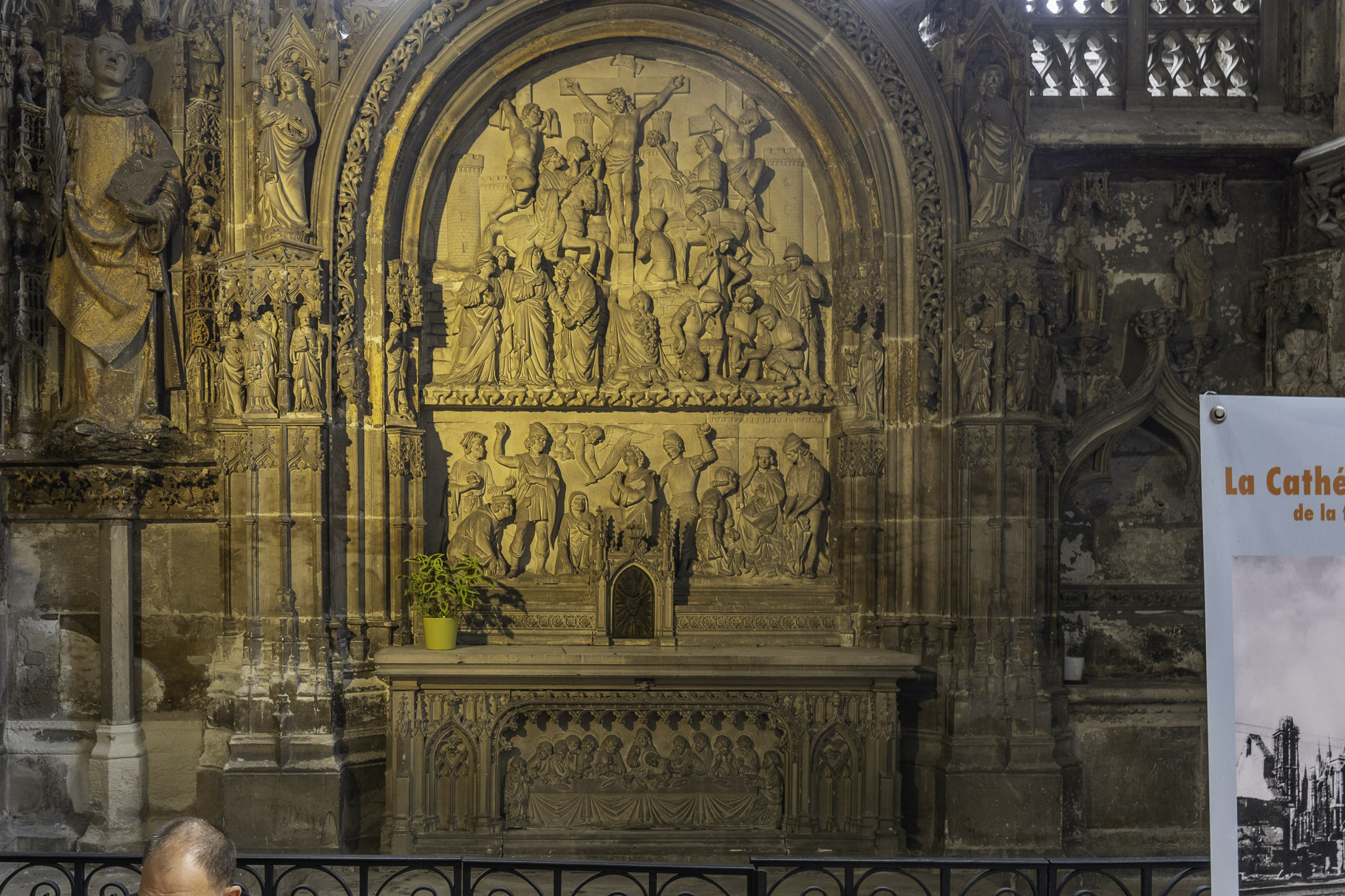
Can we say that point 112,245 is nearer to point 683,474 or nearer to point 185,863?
point 683,474

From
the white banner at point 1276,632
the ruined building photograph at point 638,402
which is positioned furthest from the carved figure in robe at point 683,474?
the white banner at point 1276,632

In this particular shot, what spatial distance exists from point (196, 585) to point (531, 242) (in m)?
3.57

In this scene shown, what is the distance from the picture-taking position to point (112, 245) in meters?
8.64

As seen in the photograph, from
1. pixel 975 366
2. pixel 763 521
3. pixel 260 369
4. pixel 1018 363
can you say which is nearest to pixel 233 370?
pixel 260 369

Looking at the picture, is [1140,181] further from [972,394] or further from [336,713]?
[336,713]

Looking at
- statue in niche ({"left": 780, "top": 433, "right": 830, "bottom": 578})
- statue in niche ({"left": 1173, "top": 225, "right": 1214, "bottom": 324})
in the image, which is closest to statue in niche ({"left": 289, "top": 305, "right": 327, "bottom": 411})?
statue in niche ({"left": 780, "top": 433, "right": 830, "bottom": 578})

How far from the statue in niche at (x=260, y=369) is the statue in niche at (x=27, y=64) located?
8.15 feet

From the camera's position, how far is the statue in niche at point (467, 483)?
9203 millimetres

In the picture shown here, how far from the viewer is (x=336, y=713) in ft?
27.6

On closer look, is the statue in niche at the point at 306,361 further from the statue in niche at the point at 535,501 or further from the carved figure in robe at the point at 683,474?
the carved figure in robe at the point at 683,474

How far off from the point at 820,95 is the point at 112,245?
17.5 feet

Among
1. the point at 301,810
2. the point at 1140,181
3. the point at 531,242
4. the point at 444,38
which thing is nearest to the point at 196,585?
the point at 301,810

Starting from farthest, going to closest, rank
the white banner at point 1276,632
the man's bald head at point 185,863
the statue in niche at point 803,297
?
the statue in niche at point 803,297, the man's bald head at point 185,863, the white banner at point 1276,632

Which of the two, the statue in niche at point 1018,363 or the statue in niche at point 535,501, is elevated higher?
the statue in niche at point 1018,363
